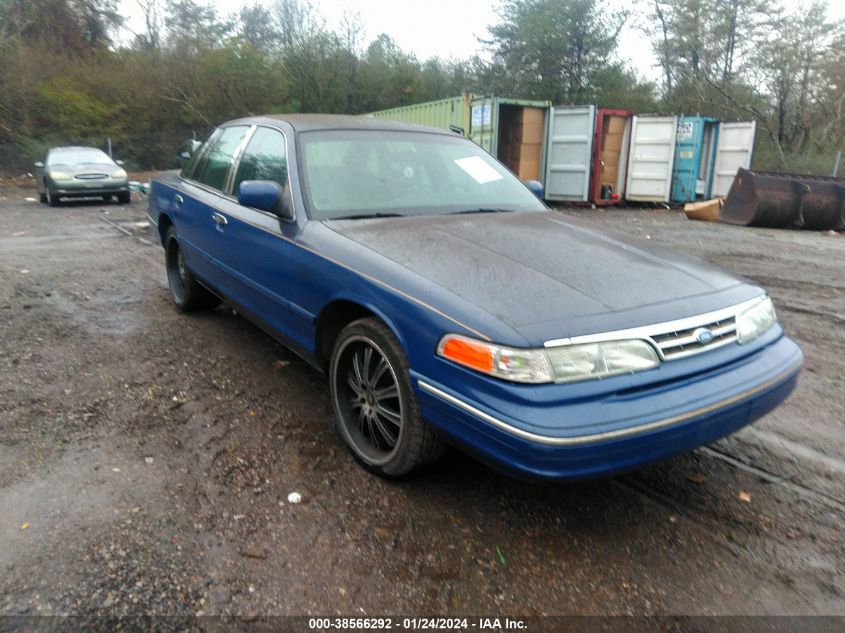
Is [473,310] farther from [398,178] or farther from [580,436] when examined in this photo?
[398,178]

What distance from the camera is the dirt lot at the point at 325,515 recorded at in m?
2.21

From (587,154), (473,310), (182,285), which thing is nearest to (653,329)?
(473,310)

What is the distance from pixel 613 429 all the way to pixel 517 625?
2.41 ft

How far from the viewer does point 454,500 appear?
2.79m

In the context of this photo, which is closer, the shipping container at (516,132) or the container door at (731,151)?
the shipping container at (516,132)

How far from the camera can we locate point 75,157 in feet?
49.5

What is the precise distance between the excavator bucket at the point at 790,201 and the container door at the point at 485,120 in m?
5.15

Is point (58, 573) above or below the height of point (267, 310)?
below

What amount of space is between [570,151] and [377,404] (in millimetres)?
13255

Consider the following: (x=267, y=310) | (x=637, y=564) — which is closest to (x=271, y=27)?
(x=267, y=310)

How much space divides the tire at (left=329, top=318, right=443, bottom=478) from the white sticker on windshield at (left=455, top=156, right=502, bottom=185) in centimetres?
157

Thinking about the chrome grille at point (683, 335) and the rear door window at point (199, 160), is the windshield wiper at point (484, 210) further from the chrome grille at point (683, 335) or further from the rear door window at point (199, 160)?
the rear door window at point (199, 160)

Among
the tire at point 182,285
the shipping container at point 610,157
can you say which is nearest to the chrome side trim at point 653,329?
the tire at point 182,285

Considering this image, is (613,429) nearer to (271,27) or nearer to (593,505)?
Result: (593,505)
